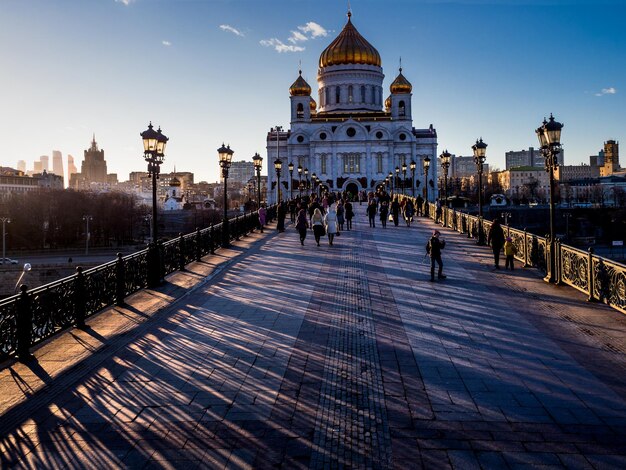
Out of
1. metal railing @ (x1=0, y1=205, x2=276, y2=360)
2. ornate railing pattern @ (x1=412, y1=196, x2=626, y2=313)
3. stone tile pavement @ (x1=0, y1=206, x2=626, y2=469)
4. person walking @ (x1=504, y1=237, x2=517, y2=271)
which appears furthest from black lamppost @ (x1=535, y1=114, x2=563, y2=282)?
metal railing @ (x1=0, y1=205, x2=276, y2=360)

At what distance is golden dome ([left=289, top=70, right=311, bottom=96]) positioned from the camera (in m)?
84.1

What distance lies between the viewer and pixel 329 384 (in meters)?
7.12

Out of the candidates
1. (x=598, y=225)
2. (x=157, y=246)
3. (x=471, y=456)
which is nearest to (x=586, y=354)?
(x=471, y=456)

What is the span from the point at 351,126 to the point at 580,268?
72106 mm

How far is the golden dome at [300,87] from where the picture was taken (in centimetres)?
8412

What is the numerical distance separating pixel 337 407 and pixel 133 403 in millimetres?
2403

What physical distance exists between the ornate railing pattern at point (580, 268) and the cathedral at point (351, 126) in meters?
65.4

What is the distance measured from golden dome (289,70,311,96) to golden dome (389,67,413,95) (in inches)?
497

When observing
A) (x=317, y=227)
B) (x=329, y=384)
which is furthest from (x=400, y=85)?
(x=329, y=384)

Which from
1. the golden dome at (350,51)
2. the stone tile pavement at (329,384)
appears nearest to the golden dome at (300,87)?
the golden dome at (350,51)

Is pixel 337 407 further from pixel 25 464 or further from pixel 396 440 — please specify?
pixel 25 464

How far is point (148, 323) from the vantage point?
10.4 meters

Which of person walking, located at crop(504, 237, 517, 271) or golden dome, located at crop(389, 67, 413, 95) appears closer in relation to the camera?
person walking, located at crop(504, 237, 517, 271)

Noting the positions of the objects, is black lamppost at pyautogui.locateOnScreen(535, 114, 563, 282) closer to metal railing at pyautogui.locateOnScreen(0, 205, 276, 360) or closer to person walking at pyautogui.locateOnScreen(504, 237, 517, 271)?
person walking at pyautogui.locateOnScreen(504, 237, 517, 271)
